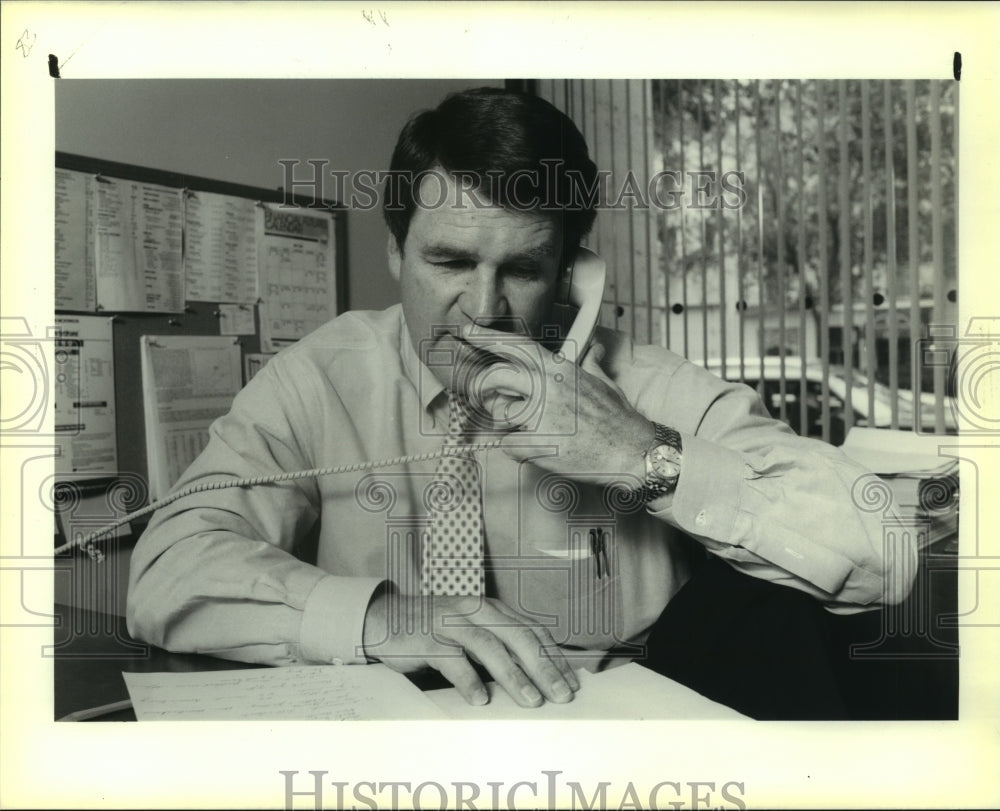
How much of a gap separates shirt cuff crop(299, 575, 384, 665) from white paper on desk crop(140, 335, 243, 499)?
33 centimetres

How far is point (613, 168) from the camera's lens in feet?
4.49

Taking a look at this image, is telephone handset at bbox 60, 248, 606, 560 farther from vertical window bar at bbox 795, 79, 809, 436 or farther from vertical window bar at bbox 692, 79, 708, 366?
vertical window bar at bbox 795, 79, 809, 436

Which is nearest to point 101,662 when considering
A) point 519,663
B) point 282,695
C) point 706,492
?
point 282,695

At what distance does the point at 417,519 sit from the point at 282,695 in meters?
0.30

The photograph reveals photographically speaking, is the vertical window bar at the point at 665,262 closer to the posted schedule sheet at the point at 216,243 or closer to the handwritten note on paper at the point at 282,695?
the posted schedule sheet at the point at 216,243

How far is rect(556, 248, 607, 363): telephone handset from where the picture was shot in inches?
42.7

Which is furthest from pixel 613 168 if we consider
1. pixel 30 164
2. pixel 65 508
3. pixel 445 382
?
pixel 65 508

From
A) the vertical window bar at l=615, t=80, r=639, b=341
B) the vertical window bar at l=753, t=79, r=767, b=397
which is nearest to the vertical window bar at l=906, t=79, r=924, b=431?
the vertical window bar at l=753, t=79, r=767, b=397

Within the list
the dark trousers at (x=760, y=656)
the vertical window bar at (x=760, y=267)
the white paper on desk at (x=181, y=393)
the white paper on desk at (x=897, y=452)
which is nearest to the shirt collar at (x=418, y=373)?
the white paper on desk at (x=181, y=393)

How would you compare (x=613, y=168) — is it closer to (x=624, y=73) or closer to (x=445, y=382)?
(x=624, y=73)

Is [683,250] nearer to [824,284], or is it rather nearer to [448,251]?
[824,284]

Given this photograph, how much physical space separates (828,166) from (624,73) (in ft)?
2.38

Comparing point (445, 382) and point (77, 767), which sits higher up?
point (445, 382)

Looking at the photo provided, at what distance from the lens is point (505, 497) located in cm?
110
